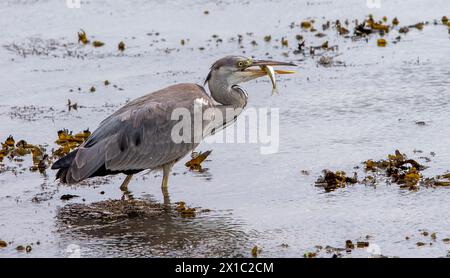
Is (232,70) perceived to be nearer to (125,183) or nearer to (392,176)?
(125,183)

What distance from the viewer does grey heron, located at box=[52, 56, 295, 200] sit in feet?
31.9

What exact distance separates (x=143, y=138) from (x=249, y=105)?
9.63ft

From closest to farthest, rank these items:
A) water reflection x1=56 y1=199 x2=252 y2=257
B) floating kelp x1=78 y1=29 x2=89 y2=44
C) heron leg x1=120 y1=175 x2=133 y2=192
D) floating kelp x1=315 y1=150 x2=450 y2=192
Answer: water reflection x1=56 y1=199 x2=252 y2=257 < floating kelp x1=315 y1=150 x2=450 y2=192 < heron leg x1=120 y1=175 x2=133 y2=192 < floating kelp x1=78 y1=29 x2=89 y2=44

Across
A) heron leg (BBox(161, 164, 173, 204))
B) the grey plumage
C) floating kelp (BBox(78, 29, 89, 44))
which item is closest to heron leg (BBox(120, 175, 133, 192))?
the grey plumage

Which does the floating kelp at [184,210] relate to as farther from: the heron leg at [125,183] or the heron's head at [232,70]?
the heron's head at [232,70]

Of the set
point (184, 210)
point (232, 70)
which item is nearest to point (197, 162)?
point (232, 70)

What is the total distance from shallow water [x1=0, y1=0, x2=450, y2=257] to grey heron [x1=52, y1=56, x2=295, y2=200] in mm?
270

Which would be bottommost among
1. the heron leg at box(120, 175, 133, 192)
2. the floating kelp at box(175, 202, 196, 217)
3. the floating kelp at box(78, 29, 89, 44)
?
the floating kelp at box(175, 202, 196, 217)

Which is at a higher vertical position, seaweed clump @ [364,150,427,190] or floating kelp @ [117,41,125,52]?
floating kelp @ [117,41,125,52]

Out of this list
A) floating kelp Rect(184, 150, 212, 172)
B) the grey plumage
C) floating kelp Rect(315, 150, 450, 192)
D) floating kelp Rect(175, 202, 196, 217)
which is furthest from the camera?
floating kelp Rect(184, 150, 212, 172)

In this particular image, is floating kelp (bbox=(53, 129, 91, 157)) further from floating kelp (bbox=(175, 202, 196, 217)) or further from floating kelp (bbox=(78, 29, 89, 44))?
floating kelp (bbox=(78, 29, 89, 44))

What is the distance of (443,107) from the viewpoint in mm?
12070

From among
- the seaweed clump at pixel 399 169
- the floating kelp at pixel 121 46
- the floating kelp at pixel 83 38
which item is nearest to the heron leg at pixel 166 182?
the seaweed clump at pixel 399 169
